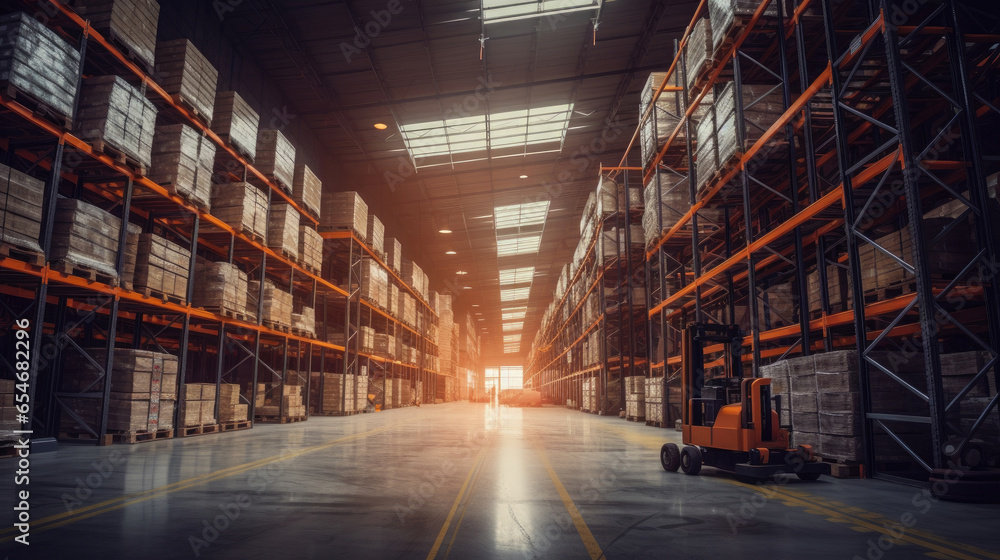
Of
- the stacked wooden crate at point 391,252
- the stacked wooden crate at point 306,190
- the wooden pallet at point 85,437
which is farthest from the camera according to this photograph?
the stacked wooden crate at point 391,252

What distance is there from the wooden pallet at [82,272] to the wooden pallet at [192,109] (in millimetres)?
3503

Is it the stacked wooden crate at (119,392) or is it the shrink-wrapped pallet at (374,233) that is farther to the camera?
the shrink-wrapped pallet at (374,233)

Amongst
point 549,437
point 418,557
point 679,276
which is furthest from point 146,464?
point 679,276

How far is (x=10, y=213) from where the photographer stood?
6480 millimetres

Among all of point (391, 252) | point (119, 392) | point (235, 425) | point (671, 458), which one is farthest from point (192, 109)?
point (391, 252)

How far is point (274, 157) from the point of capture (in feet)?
44.1

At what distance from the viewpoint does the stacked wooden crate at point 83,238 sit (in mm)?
7320

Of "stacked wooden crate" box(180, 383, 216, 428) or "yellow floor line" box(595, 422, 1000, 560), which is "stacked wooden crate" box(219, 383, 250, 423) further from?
"yellow floor line" box(595, 422, 1000, 560)

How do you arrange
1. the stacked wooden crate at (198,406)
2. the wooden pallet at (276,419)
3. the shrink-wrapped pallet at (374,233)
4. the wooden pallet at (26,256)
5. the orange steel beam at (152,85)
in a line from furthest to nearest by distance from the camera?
the shrink-wrapped pallet at (374,233), the wooden pallet at (276,419), the stacked wooden crate at (198,406), the orange steel beam at (152,85), the wooden pallet at (26,256)

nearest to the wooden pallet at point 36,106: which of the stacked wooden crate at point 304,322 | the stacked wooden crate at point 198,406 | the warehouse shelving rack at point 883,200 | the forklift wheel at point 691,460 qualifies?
the stacked wooden crate at point 198,406

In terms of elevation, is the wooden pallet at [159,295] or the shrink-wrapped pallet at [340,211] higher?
the shrink-wrapped pallet at [340,211]

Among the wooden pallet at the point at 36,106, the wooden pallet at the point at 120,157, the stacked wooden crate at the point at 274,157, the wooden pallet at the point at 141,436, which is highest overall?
the stacked wooden crate at the point at 274,157

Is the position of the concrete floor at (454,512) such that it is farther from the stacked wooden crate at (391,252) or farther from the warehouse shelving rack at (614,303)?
the stacked wooden crate at (391,252)

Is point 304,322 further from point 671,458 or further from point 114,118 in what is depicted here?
point 671,458
